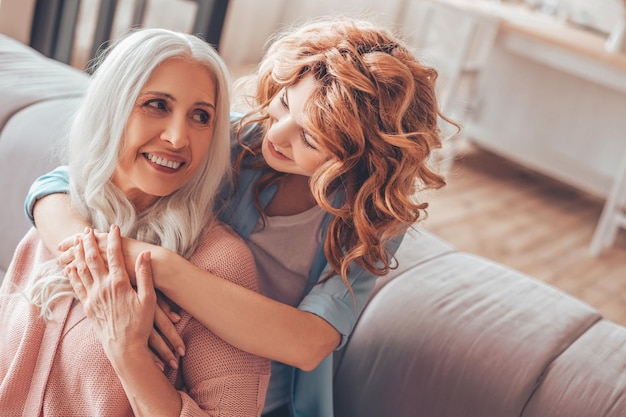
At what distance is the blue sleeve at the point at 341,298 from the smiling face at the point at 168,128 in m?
0.30

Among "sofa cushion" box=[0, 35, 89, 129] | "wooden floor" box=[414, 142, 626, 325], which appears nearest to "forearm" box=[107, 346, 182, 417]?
"sofa cushion" box=[0, 35, 89, 129]

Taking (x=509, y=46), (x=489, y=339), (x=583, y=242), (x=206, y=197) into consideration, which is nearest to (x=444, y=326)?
(x=489, y=339)

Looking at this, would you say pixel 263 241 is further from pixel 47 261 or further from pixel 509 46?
pixel 509 46

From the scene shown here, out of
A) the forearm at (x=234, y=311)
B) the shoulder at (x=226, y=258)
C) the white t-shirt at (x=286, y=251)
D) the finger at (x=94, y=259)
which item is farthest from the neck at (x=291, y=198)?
the finger at (x=94, y=259)

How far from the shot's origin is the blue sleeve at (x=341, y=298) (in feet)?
4.09

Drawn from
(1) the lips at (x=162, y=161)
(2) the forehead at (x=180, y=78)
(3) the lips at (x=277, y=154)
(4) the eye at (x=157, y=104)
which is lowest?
(1) the lips at (x=162, y=161)

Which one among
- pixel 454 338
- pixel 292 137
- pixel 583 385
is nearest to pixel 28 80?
pixel 292 137

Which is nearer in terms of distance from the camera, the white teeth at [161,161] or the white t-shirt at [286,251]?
the white teeth at [161,161]

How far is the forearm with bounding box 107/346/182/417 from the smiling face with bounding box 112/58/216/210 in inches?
10.9

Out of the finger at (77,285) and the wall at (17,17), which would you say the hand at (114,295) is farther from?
the wall at (17,17)

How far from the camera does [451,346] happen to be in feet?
4.71

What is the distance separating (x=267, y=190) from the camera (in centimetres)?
137

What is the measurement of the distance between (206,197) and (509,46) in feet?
10.9

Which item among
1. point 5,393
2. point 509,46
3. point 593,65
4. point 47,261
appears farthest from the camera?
point 509,46
